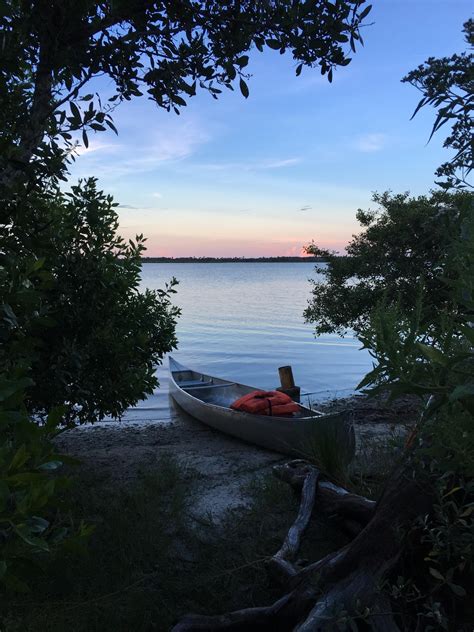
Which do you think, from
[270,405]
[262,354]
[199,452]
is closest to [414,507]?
[199,452]

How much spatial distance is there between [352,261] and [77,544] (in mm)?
13882

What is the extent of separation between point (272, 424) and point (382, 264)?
243 inches

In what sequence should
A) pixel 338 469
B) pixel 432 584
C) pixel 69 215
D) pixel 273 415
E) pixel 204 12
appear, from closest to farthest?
pixel 432 584 < pixel 204 12 < pixel 338 469 < pixel 69 215 < pixel 273 415

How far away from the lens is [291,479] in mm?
7035

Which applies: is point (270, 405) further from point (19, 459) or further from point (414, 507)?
point (19, 459)

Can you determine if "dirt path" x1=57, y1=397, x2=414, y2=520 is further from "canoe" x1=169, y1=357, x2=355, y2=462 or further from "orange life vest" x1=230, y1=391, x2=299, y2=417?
"orange life vest" x1=230, y1=391, x2=299, y2=417

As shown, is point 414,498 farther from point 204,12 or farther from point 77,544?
point 204,12

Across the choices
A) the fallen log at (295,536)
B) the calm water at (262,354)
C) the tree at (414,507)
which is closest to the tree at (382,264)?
the calm water at (262,354)

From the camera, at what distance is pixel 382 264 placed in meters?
14.4

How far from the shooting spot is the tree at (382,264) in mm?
13773

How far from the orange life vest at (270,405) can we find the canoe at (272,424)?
0.41 feet

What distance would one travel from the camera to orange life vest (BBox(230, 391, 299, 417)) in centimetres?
1094

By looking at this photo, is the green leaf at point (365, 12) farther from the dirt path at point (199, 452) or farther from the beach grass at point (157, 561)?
the beach grass at point (157, 561)

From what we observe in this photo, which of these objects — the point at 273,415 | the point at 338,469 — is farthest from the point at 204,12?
the point at 273,415
